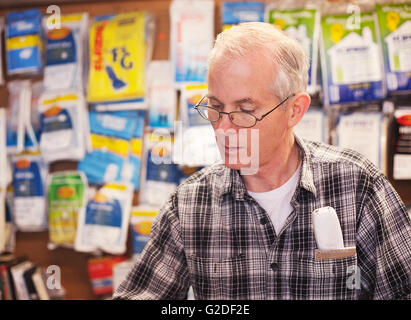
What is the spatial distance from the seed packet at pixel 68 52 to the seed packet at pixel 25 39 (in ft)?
0.16

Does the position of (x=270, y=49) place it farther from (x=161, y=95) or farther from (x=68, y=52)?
(x=68, y=52)

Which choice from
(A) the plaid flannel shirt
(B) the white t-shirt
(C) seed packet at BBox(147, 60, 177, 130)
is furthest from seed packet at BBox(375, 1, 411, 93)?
(C) seed packet at BBox(147, 60, 177, 130)

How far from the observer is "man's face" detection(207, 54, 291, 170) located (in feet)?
3.17

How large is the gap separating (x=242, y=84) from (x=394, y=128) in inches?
33.9

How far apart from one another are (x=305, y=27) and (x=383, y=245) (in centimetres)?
98

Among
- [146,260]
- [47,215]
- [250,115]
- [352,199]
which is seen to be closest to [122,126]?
[47,215]

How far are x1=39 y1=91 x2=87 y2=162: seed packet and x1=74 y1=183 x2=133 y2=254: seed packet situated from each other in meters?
0.24

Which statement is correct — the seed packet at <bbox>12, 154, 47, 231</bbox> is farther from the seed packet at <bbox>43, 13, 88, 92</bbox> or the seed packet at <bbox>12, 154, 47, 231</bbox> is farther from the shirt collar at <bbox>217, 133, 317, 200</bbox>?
the shirt collar at <bbox>217, 133, 317, 200</bbox>

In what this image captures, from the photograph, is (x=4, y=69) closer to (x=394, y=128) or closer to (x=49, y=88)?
(x=49, y=88)

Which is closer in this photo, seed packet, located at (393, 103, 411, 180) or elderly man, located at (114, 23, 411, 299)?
elderly man, located at (114, 23, 411, 299)

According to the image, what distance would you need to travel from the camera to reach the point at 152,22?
74.2 inches

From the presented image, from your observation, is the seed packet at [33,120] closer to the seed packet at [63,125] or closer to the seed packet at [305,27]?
the seed packet at [63,125]

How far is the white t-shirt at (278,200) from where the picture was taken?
1.08 metres

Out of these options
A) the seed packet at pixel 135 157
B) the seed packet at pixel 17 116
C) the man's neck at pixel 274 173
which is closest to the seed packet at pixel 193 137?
the seed packet at pixel 135 157
